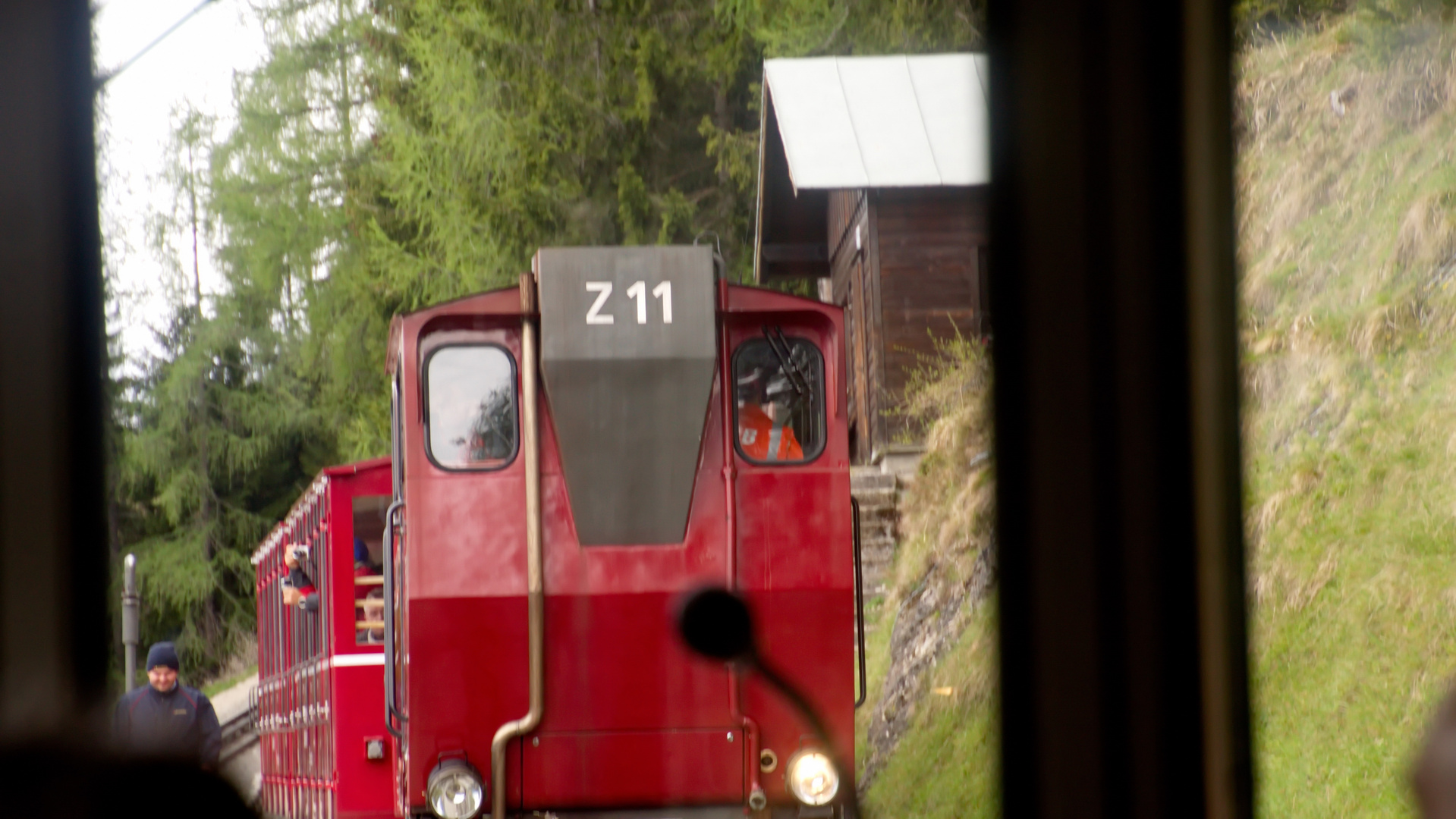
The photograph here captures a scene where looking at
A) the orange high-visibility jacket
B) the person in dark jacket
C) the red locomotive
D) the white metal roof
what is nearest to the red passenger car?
the red locomotive

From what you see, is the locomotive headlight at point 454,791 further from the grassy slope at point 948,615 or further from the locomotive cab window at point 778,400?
the locomotive cab window at point 778,400

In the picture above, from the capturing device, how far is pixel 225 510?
33.1 ft

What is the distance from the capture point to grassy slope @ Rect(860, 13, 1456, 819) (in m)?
4.43

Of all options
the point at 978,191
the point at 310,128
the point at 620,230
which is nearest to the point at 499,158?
the point at 620,230

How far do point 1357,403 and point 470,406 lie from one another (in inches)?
149

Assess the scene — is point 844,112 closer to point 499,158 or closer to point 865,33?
point 865,33

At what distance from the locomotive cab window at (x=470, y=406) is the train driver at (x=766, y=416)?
0.86m

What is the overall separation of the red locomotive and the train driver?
15mm

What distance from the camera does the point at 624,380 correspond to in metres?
5.16

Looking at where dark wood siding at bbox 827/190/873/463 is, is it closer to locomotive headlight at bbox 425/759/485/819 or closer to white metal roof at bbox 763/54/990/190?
white metal roof at bbox 763/54/990/190

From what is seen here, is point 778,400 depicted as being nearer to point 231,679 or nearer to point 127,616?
point 127,616

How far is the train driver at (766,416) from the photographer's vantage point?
5.40 m

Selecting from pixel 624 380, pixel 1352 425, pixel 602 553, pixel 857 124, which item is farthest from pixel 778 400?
pixel 857 124

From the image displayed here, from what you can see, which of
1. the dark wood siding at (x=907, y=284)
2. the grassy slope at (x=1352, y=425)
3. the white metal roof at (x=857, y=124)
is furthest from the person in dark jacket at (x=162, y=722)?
the dark wood siding at (x=907, y=284)
